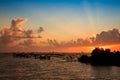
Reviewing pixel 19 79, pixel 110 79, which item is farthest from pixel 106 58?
pixel 19 79

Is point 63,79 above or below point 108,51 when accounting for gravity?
below

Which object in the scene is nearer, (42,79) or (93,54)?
(42,79)

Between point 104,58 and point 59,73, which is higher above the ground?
point 104,58

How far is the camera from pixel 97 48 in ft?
549

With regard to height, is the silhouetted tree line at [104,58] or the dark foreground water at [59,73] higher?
the silhouetted tree line at [104,58]

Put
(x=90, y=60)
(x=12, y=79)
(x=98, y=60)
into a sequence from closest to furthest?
(x=12, y=79), (x=98, y=60), (x=90, y=60)

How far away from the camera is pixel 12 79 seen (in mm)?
72250

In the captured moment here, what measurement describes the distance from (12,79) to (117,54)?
90.0 meters

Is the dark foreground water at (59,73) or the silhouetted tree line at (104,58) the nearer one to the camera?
the dark foreground water at (59,73)

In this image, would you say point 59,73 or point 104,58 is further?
point 104,58

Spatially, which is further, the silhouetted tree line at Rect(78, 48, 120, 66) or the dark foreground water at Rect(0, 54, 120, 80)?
the silhouetted tree line at Rect(78, 48, 120, 66)

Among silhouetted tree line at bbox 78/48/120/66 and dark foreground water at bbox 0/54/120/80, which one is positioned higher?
silhouetted tree line at bbox 78/48/120/66

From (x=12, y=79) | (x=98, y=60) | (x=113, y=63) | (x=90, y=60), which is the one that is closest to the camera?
(x=12, y=79)

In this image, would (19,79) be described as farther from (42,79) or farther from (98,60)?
(98,60)
